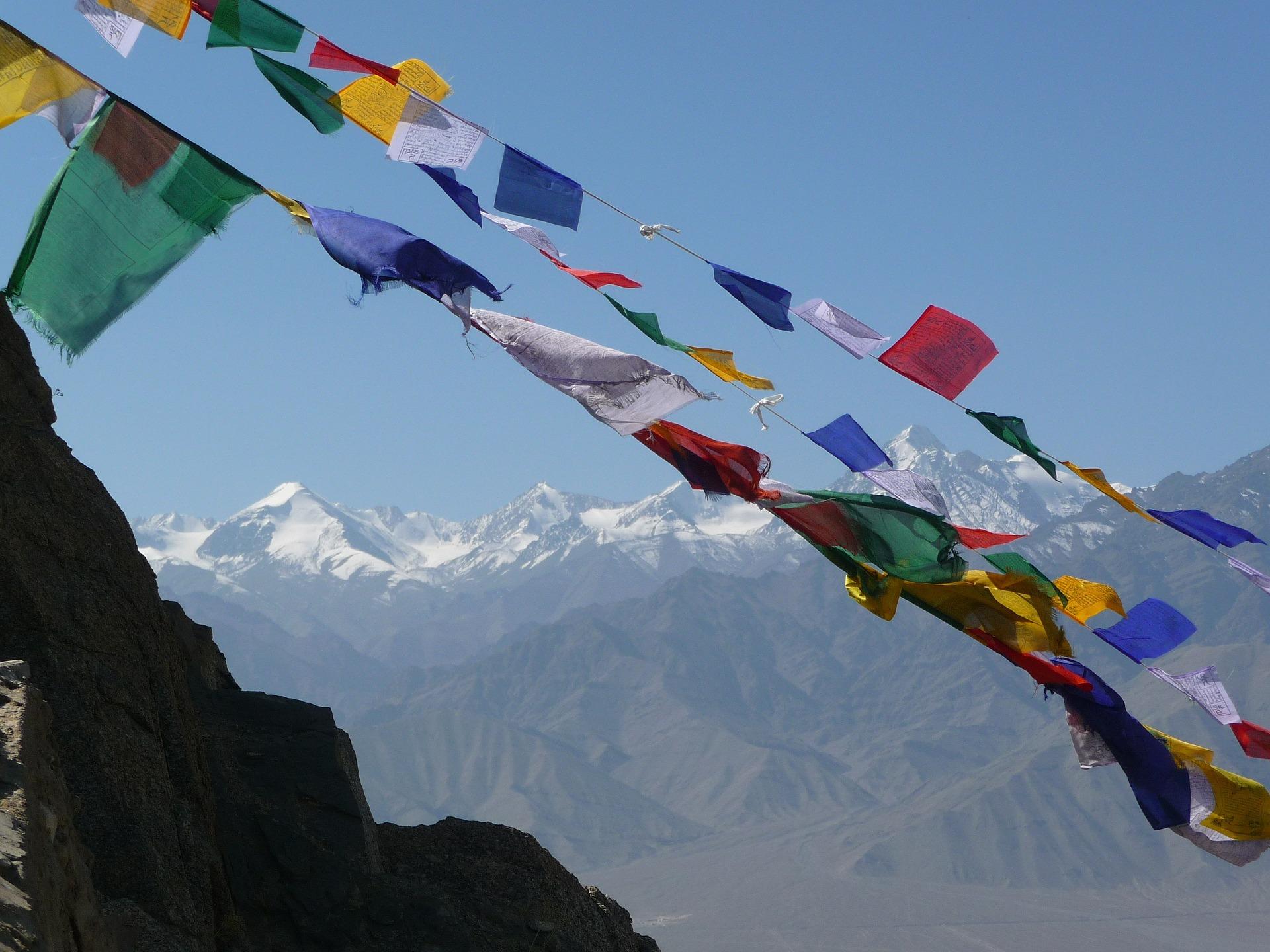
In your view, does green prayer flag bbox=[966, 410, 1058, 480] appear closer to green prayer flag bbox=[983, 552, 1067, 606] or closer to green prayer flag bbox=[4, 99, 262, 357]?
green prayer flag bbox=[983, 552, 1067, 606]

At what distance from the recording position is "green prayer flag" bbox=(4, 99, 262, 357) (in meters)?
10.5

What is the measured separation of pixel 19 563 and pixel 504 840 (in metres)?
4.75

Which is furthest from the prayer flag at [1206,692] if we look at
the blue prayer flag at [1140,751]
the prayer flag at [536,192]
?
the prayer flag at [536,192]

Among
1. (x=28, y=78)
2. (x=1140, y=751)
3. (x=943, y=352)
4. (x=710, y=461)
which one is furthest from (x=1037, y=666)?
(x=28, y=78)

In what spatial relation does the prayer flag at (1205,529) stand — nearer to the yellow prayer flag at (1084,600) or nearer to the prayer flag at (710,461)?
the yellow prayer flag at (1084,600)

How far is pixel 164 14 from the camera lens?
9984 millimetres

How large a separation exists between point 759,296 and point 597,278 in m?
1.14

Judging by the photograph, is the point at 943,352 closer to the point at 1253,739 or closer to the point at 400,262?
the point at 400,262

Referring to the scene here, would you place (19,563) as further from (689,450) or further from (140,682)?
(689,450)

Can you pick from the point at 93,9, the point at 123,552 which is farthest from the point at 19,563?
the point at 93,9

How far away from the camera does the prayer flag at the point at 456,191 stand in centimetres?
1012

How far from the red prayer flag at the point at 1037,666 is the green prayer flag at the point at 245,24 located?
6.66 metres

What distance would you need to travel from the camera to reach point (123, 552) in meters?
9.80

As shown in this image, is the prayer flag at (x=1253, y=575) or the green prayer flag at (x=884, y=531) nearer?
the green prayer flag at (x=884, y=531)
